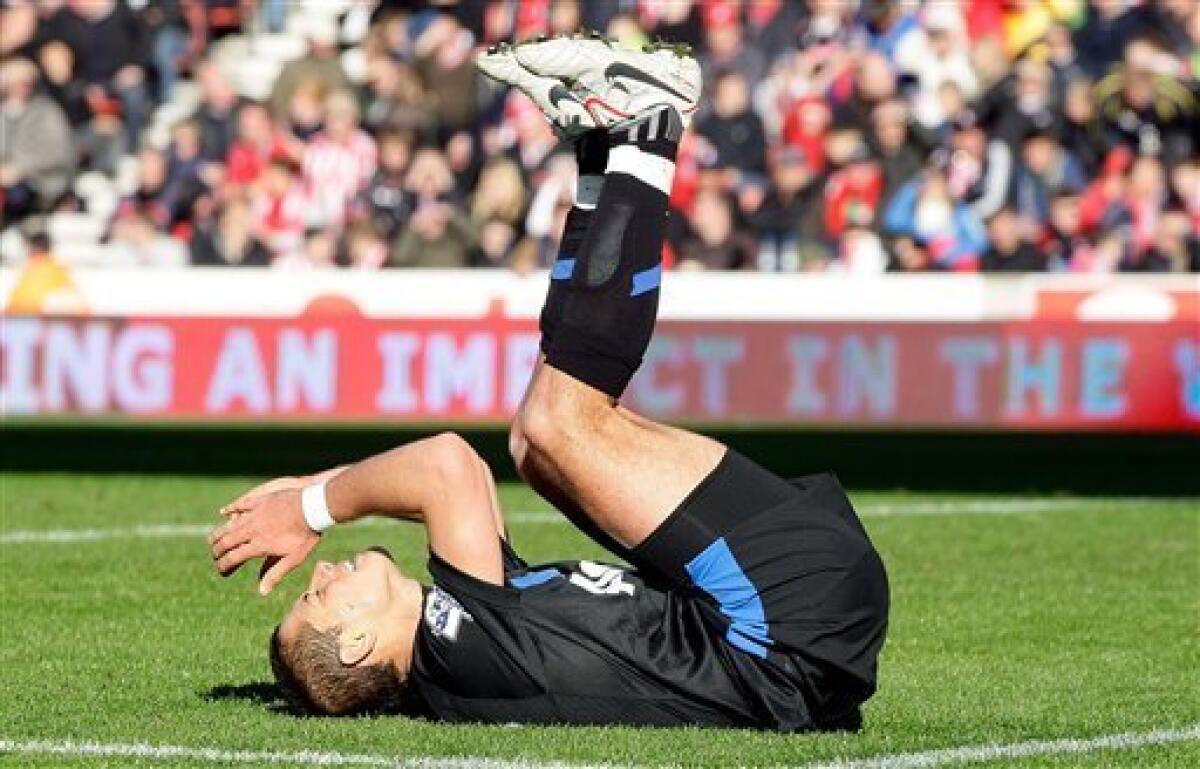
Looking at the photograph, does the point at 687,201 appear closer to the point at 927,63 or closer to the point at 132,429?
the point at 927,63

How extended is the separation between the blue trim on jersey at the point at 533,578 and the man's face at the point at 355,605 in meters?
0.29

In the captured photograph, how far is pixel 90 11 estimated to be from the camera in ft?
83.5

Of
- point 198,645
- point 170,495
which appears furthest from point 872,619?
point 170,495

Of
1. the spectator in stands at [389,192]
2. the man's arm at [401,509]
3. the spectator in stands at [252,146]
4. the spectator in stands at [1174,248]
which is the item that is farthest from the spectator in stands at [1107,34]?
the man's arm at [401,509]

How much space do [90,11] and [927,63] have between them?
7540 millimetres

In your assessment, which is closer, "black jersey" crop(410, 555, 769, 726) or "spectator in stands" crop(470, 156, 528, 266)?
"black jersey" crop(410, 555, 769, 726)

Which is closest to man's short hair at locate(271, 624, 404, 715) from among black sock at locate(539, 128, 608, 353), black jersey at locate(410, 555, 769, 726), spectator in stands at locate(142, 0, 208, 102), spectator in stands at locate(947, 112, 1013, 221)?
black jersey at locate(410, 555, 769, 726)

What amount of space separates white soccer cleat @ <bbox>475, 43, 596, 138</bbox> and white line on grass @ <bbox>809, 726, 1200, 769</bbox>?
1978 mm

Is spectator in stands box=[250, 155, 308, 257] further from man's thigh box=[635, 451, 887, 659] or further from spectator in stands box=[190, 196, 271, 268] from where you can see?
man's thigh box=[635, 451, 887, 659]

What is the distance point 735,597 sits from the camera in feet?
23.5

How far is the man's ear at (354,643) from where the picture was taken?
7078 mm

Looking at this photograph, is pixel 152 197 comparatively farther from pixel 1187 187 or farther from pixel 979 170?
pixel 1187 187

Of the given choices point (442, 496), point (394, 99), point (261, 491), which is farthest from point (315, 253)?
point (442, 496)

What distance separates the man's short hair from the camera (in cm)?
711
